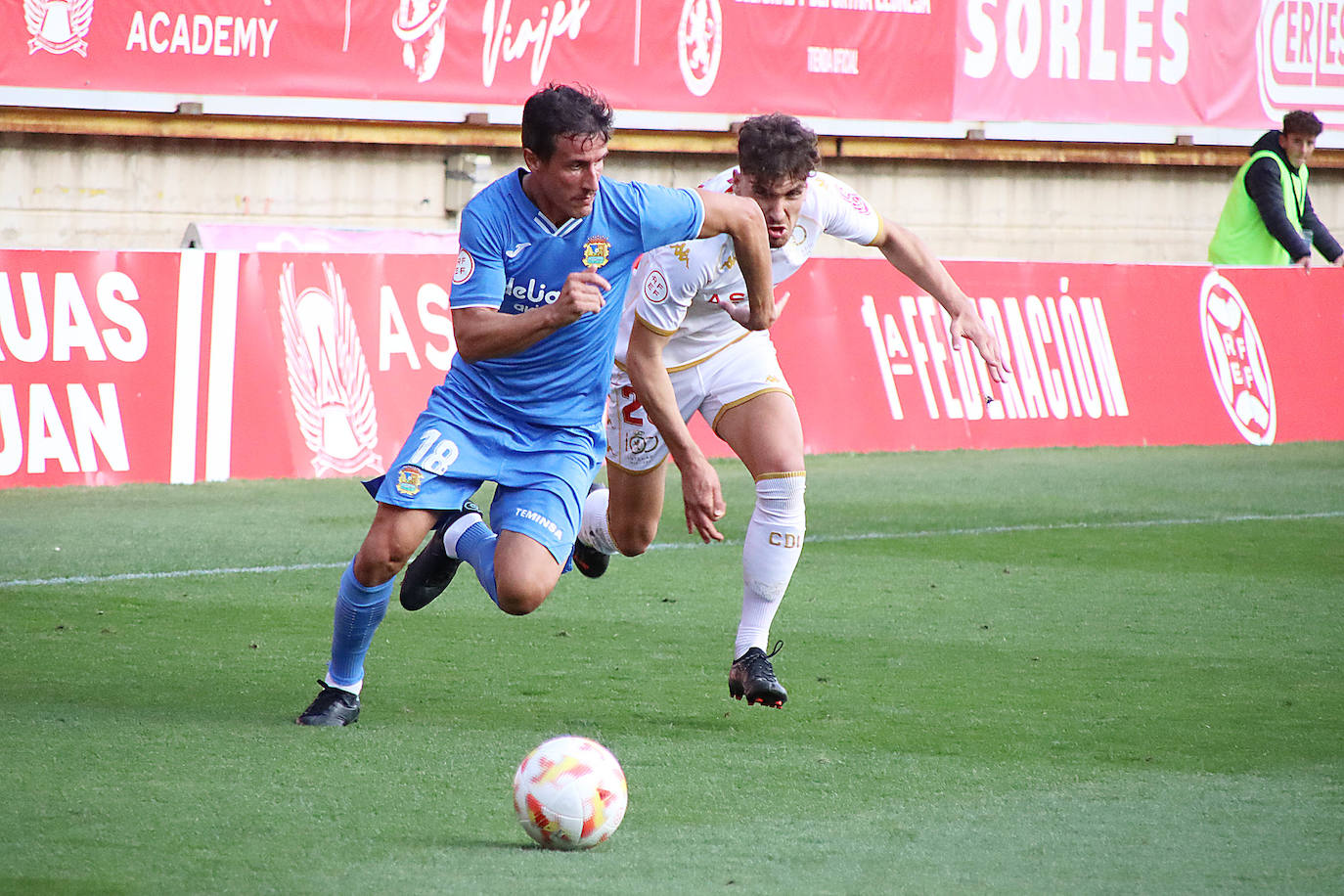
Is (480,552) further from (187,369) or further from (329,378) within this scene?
(329,378)

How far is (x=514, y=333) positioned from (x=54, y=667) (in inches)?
90.2

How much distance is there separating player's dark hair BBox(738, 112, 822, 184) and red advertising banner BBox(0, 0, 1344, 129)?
10.8m

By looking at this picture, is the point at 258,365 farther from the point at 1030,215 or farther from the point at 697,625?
the point at 1030,215

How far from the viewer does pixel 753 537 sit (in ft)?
20.7

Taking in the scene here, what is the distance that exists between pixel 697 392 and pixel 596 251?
121 cm

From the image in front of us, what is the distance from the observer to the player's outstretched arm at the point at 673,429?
219 inches

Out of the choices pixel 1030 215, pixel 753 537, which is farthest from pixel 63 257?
pixel 1030 215

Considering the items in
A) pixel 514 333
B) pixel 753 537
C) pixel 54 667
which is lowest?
pixel 54 667

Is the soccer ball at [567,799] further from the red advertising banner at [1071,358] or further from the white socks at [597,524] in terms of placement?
the red advertising banner at [1071,358]

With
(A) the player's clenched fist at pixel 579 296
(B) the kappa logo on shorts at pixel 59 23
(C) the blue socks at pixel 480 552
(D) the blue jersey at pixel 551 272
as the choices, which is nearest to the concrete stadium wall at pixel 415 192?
(B) the kappa logo on shorts at pixel 59 23

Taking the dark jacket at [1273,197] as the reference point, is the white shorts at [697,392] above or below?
below

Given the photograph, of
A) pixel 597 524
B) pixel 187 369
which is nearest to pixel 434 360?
pixel 187 369

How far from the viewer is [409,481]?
551cm

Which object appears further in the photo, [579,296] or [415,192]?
Result: [415,192]
